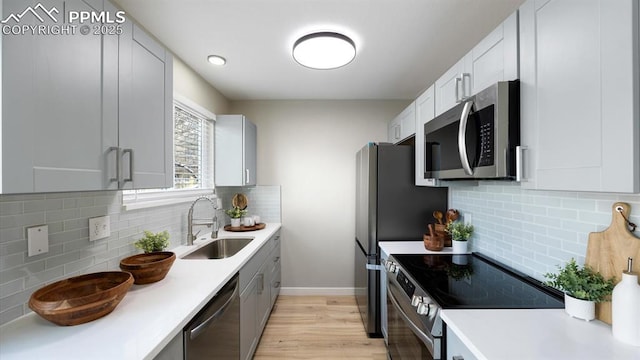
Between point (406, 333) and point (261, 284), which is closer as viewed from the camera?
point (406, 333)

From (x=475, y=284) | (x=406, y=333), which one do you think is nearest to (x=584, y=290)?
(x=475, y=284)

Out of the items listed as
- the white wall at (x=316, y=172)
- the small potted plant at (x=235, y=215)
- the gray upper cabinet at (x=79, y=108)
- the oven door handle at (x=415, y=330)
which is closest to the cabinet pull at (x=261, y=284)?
the small potted plant at (x=235, y=215)

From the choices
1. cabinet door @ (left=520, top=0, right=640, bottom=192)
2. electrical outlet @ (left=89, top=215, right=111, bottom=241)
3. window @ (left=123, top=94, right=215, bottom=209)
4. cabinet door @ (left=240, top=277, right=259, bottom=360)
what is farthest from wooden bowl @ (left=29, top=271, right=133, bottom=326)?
cabinet door @ (left=520, top=0, right=640, bottom=192)

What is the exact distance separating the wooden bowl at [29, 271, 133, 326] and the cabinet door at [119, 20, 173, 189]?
43 centimetres

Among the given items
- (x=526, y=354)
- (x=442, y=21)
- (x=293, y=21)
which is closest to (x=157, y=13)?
(x=293, y=21)

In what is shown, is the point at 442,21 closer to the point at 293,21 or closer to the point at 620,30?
the point at 293,21

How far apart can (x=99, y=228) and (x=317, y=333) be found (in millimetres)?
1983

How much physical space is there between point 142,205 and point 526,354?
2.04 m

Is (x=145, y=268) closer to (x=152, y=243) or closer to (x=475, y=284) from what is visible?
(x=152, y=243)

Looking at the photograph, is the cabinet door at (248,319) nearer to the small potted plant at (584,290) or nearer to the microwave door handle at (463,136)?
the microwave door handle at (463,136)

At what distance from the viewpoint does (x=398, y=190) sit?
231 centimetres

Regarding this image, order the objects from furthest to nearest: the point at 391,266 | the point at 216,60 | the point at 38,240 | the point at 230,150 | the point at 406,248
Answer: the point at 230,150 → the point at 216,60 → the point at 406,248 → the point at 391,266 → the point at 38,240

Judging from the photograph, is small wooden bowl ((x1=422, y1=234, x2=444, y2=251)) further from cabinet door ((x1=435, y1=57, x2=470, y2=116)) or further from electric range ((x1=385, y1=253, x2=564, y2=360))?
cabinet door ((x1=435, y1=57, x2=470, y2=116))

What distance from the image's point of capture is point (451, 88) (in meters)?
1.64
